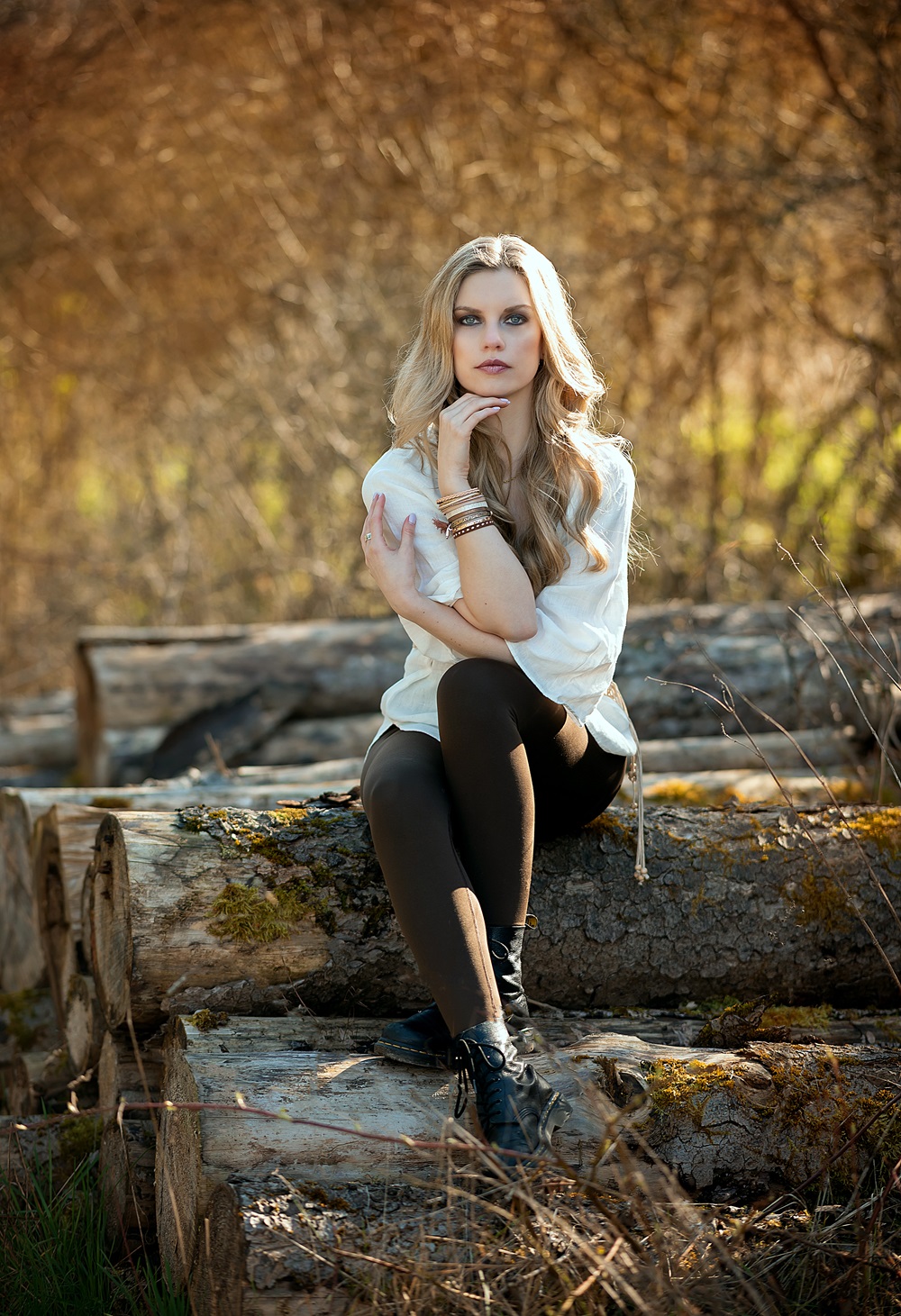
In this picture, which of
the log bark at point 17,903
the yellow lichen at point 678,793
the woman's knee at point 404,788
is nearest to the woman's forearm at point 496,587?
the woman's knee at point 404,788

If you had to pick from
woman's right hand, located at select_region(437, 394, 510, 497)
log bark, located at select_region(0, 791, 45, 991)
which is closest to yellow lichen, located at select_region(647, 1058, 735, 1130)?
woman's right hand, located at select_region(437, 394, 510, 497)

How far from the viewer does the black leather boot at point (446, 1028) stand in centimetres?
225

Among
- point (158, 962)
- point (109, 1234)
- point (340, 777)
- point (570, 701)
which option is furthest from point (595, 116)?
point (109, 1234)

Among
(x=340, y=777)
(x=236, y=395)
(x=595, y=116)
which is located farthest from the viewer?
(x=236, y=395)

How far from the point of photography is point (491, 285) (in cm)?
257

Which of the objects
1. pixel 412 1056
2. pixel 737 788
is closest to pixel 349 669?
pixel 737 788

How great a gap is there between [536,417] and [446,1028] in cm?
140

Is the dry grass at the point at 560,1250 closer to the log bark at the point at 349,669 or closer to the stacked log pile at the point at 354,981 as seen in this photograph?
the stacked log pile at the point at 354,981

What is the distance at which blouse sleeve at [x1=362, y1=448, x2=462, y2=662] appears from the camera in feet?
8.61

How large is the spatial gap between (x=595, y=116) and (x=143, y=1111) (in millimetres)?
6448

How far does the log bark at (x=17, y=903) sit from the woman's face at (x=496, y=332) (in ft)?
6.57

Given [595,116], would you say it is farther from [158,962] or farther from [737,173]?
[158,962]

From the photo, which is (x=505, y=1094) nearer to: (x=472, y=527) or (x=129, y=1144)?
(x=129, y=1144)

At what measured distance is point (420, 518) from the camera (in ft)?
8.79
